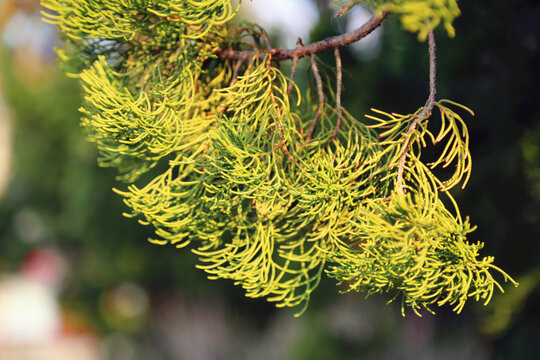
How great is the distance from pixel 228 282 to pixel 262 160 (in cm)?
268

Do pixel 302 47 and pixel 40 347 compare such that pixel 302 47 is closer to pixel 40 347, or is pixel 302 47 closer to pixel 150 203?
pixel 150 203

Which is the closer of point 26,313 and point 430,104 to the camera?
point 430,104

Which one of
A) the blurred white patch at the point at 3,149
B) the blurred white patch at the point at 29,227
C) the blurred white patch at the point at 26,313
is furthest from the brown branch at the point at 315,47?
the blurred white patch at the point at 26,313

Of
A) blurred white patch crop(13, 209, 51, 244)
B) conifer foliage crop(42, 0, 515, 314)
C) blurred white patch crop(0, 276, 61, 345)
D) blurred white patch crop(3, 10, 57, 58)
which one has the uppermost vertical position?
blurred white patch crop(3, 10, 57, 58)

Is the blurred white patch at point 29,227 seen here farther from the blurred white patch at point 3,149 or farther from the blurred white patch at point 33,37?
the blurred white patch at point 33,37

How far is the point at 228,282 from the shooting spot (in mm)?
3145

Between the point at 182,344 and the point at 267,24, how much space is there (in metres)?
3.02

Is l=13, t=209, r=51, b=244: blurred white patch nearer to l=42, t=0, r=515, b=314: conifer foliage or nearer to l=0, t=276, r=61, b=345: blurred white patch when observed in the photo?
l=0, t=276, r=61, b=345: blurred white patch

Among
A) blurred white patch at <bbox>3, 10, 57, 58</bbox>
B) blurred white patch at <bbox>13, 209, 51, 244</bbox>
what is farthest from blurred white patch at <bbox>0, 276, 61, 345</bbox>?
blurred white patch at <bbox>3, 10, 57, 58</bbox>

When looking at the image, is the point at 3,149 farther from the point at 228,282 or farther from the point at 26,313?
the point at 228,282

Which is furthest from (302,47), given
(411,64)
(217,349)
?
(217,349)

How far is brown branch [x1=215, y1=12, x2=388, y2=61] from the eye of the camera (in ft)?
1.68

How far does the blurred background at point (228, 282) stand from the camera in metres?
1.14

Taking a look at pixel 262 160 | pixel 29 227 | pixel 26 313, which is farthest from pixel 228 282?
pixel 26 313
